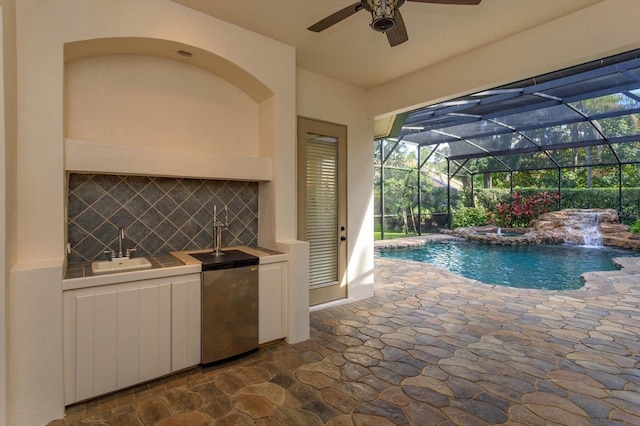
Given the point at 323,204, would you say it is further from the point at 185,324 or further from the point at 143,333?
the point at 143,333

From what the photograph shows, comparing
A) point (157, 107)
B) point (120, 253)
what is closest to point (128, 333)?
point (120, 253)

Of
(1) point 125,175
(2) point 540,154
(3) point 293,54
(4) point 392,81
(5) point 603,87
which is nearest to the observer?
(1) point 125,175

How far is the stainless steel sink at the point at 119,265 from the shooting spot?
94.5 inches

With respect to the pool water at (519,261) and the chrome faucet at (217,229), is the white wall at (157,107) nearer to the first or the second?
the chrome faucet at (217,229)

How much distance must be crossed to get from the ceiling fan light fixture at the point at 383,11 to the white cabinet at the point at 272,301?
2197 mm

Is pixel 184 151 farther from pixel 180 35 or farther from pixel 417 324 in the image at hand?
pixel 417 324

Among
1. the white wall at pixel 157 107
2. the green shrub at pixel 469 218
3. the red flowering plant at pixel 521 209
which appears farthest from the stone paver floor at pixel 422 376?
the green shrub at pixel 469 218

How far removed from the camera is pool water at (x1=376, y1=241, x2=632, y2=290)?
6170mm

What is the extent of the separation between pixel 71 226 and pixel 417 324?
3.55 m

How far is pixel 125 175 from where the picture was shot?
2893 millimetres

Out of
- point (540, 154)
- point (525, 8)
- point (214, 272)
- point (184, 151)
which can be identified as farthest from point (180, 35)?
point (540, 154)

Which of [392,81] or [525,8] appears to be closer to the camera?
[525,8]

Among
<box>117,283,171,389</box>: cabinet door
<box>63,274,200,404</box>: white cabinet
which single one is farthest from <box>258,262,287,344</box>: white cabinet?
<box>117,283,171,389</box>: cabinet door

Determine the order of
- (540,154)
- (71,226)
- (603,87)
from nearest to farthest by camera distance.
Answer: (71,226) → (603,87) → (540,154)
